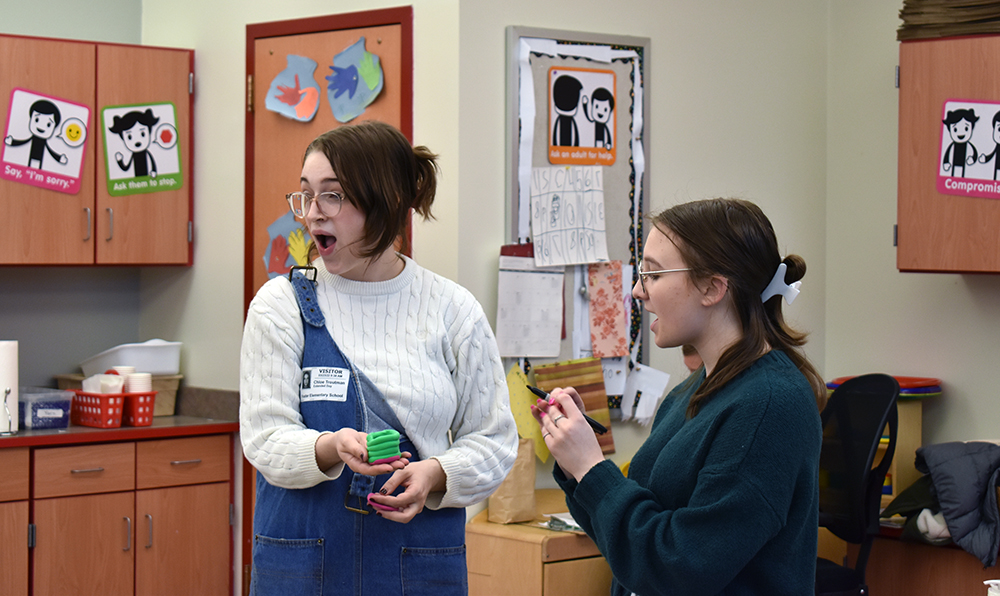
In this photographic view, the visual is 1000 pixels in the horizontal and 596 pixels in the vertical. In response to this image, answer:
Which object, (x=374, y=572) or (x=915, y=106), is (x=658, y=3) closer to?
(x=915, y=106)

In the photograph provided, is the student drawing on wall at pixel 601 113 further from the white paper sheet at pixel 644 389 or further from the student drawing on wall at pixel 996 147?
the student drawing on wall at pixel 996 147

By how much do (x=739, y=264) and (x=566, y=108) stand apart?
1.98 metres

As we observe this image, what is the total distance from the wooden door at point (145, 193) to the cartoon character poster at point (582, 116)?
1.44m

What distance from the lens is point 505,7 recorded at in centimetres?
317

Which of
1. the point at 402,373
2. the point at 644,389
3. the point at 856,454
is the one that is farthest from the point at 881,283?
the point at 402,373

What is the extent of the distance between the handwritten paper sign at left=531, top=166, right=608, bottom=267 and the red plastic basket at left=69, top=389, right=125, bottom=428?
5.15 ft

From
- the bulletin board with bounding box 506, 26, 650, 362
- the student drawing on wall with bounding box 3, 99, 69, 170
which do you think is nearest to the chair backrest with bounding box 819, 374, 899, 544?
the bulletin board with bounding box 506, 26, 650, 362

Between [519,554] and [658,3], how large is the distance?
1982 mm

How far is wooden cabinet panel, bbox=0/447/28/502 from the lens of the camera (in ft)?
9.96

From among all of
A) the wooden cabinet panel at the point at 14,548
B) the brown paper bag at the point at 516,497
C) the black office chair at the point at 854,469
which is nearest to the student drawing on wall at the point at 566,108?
the brown paper bag at the point at 516,497

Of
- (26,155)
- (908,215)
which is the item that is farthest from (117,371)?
(908,215)

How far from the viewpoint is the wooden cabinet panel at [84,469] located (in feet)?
10.2

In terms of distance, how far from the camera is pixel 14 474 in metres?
3.05

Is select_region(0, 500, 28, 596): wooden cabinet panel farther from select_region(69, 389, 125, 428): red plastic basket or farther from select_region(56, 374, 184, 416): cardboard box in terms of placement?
select_region(56, 374, 184, 416): cardboard box
